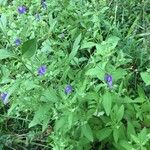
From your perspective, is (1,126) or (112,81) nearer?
(112,81)

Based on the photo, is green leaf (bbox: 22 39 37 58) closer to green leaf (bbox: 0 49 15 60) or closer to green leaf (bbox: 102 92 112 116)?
green leaf (bbox: 0 49 15 60)

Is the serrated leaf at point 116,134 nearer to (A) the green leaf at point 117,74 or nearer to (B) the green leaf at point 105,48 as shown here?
(A) the green leaf at point 117,74

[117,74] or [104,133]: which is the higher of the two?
[117,74]

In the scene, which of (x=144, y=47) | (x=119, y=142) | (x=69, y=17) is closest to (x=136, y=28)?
(x=144, y=47)

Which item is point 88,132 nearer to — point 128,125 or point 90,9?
point 128,125

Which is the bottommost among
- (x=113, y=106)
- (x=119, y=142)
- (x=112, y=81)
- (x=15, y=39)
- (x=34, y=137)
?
(x=34, y=137)

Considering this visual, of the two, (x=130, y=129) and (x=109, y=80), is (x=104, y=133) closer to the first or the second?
(x=130, y=129)

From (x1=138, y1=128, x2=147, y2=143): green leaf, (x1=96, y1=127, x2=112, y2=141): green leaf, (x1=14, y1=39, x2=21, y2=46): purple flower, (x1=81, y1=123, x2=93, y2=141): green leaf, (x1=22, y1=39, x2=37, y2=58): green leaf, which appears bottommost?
(x1=96, y1=127, x2=112, y2=141): green leaf

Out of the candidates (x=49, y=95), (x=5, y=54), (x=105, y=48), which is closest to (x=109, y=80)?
(x=105, y=48)

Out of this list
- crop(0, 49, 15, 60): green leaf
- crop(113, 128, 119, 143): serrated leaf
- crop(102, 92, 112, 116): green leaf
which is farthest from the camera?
crop(113, 128, 119, 143): serrated leaf

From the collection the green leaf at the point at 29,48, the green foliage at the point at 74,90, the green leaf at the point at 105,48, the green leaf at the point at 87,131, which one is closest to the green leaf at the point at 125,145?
the green foliage at the point at 74,90

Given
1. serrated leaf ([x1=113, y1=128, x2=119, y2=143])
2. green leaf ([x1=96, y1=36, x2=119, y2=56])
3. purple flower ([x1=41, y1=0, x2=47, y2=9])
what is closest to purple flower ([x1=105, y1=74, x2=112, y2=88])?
green leaf ([x1=96, y1=36, x2=119, y2=56])
